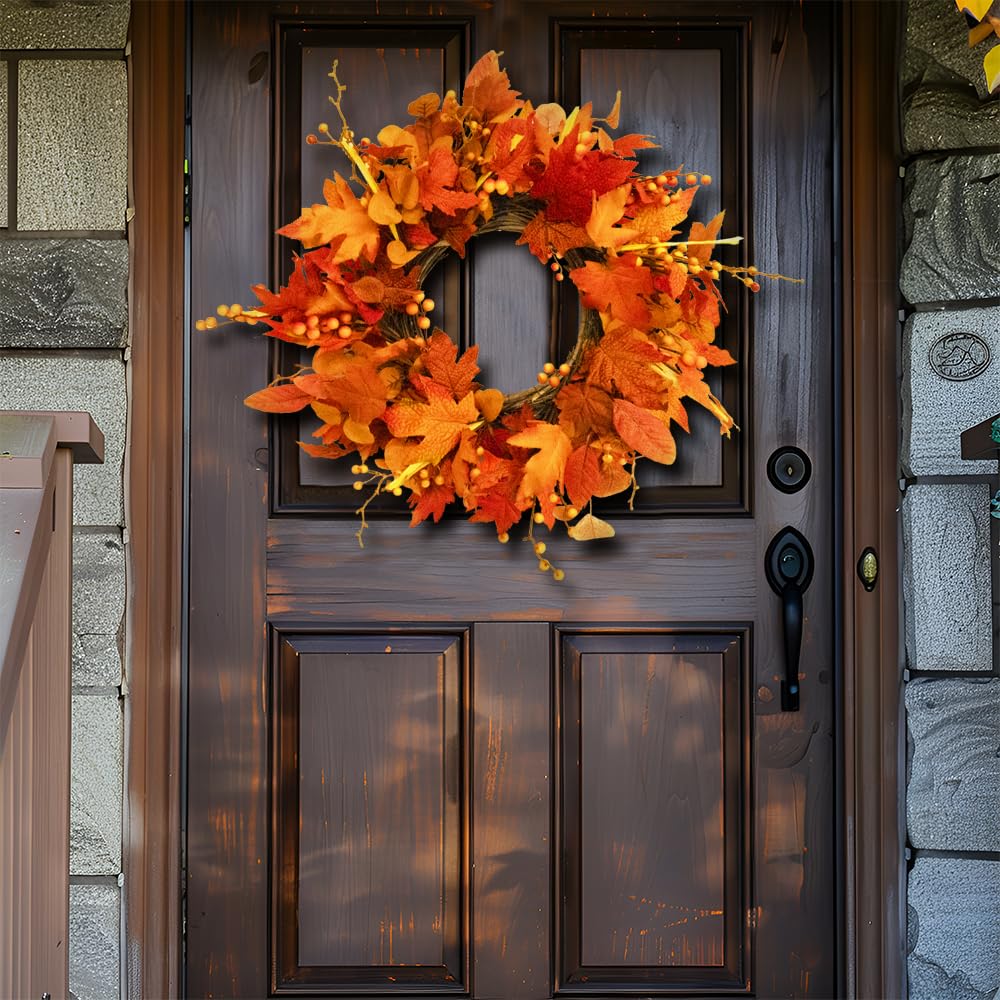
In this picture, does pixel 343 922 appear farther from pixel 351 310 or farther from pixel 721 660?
pixel 351 310

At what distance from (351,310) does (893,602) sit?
1.04 metres

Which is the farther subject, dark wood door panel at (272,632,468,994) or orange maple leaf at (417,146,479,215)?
dark wood door panel at (272,632,468,994)

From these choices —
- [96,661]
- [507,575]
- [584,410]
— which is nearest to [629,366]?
[584,410]

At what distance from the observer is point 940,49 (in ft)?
5.17

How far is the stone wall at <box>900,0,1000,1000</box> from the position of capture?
1.58 metres

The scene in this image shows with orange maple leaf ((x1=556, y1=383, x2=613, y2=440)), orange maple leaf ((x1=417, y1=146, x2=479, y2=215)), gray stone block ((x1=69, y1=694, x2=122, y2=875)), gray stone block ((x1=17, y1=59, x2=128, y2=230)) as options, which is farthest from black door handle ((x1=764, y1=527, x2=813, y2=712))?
gray stone block ((x1=17, y1=59, x2=128, y2=230))

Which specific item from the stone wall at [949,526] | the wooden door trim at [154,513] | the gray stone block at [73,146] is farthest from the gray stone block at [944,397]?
Result: the gray stone block at [73,146]

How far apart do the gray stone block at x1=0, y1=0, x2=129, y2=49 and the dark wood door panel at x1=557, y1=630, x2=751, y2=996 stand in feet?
4.30

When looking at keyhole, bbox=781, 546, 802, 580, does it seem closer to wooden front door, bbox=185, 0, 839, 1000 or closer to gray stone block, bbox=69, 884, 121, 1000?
wooden front door, bbox=185, 0, 839, 1000

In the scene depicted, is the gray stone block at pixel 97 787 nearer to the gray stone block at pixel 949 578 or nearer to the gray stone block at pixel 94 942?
the gray stone block at pixel 94 942

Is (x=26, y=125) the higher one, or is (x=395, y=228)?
(x=26, y=125)

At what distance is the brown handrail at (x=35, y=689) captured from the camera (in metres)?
0.96

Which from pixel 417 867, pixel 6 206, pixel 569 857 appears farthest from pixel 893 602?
pixel 6 206

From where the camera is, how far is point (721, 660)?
1.69 m
